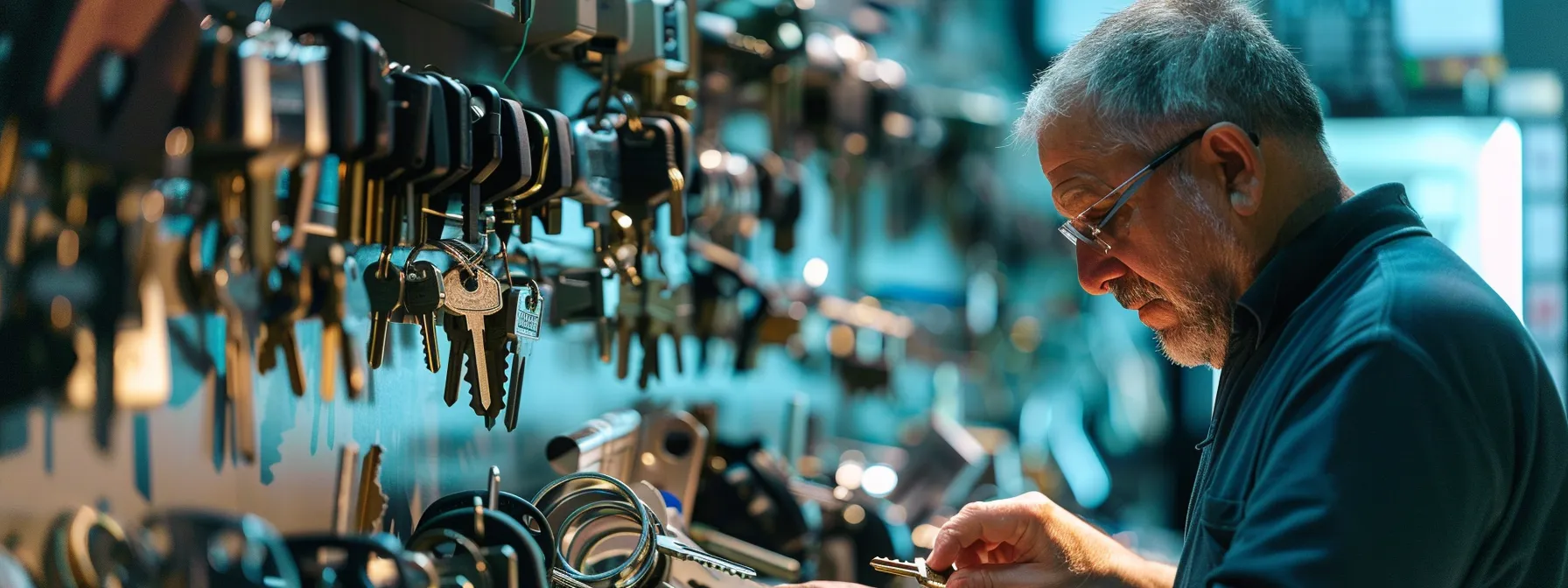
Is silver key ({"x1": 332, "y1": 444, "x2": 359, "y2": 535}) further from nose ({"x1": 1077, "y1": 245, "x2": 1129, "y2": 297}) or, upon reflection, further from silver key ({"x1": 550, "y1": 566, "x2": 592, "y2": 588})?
nose ({"x1": 1077, "y1": 245, "x2": 1129, "y2": 297})

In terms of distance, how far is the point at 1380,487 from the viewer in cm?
101

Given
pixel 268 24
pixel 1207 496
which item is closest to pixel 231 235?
pixel 268 24

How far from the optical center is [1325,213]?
129cm

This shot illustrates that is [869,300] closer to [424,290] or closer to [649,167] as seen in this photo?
[649,167]

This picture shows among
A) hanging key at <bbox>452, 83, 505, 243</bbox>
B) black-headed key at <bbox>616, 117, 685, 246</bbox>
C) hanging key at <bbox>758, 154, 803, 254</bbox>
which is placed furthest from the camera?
hanging key at <bbox>758, 154, 803, 254</bbox>

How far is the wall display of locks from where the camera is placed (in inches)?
39.3

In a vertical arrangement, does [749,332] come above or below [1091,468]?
above

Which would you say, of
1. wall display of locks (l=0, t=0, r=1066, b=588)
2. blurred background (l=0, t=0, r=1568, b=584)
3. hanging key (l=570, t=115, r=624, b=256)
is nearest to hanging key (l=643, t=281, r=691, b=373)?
wall display of locks (l=0, t=0, r=1066, b=588)

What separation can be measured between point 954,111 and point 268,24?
2.52m

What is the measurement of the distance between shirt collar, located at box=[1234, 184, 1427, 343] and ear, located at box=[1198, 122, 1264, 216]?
2.4 inches

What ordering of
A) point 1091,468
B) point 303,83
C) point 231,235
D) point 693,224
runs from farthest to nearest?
point 1091,468
point 693,224
point 231,235
point 303,83

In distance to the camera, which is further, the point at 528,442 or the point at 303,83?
the point at 528,442

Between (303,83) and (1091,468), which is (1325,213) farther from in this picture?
(1091,468)

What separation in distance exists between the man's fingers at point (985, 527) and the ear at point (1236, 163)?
439mm
